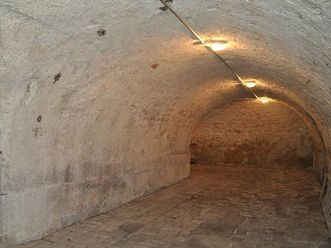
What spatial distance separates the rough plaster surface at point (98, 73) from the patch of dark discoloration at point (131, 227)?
2.40ft

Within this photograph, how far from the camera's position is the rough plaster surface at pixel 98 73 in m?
3.75

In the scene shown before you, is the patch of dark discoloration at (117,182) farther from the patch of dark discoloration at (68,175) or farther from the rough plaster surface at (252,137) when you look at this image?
the rough plaster surface at (252,137)

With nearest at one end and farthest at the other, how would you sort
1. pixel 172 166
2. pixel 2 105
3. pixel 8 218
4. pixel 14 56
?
pixel 14 56 → pixel 2 105 → pixel 8 218 → pixel 172 166

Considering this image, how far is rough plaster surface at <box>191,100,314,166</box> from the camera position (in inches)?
629

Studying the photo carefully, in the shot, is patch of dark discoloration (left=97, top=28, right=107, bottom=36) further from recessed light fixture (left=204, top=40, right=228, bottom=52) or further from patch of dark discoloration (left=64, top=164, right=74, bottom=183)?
patch of dark discoloration (left=64, top=164, right=74, bottom=183)

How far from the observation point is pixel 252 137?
1688 cm

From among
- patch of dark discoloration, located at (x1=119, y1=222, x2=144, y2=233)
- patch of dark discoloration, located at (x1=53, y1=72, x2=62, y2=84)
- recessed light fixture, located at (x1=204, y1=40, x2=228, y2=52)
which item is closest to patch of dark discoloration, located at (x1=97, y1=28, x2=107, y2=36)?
patch of dark discoloration, located at (x1=53, y1=72, x2=62, y2=84)

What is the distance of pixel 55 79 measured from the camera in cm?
483

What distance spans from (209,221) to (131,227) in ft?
4.70

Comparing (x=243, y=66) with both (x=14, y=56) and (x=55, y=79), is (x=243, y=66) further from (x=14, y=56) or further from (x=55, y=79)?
(x=14, y=56)

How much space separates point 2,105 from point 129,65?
226 cm

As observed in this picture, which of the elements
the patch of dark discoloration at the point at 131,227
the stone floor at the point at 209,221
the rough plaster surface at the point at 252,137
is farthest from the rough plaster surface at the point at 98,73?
the rough plaster surface at the point at 252,137

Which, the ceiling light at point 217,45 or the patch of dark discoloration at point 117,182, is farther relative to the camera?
the patch of dark discoloration at point 117,182

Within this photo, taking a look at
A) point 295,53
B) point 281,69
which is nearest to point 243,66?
point 281,69
